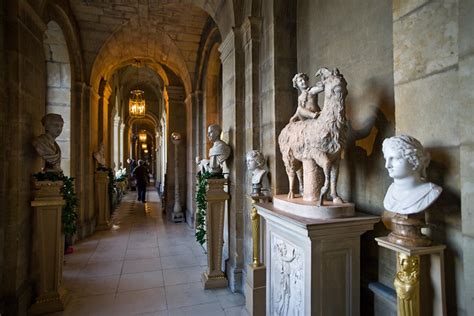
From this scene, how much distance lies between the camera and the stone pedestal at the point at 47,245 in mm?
2656

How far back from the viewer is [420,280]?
1.18 metres

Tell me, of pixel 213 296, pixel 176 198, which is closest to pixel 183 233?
pixel 176 198

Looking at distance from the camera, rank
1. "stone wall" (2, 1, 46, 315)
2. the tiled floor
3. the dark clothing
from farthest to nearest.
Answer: the dark clothing < the tiled floor < "stone wall" (2, 1, 46, 315)

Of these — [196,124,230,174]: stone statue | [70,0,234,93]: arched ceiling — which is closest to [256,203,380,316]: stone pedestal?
[196,124,230,174]: stone statue

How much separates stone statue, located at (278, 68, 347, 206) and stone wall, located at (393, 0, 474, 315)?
32 centimetres

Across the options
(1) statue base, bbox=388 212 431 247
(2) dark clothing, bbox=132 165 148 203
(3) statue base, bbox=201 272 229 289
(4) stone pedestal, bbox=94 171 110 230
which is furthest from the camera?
(2) dark clothing, bbox=132 165 148 203

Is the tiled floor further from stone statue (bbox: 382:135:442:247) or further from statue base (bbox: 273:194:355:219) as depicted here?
stone statue (bbox: 382:135:442:247)

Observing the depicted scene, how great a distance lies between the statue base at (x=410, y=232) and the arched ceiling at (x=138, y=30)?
4.33 meters

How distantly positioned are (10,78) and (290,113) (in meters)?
2.52

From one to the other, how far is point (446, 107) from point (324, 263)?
1.00 m

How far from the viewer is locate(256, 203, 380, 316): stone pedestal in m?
1.51

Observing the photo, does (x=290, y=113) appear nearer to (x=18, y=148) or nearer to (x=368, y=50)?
(x=368, y=50)


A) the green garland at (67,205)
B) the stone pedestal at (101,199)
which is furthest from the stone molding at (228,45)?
the stone pedestal at (101,199)

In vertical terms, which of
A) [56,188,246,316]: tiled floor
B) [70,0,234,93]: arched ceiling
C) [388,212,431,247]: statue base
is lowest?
[56,188,246,316]: tiled floor
